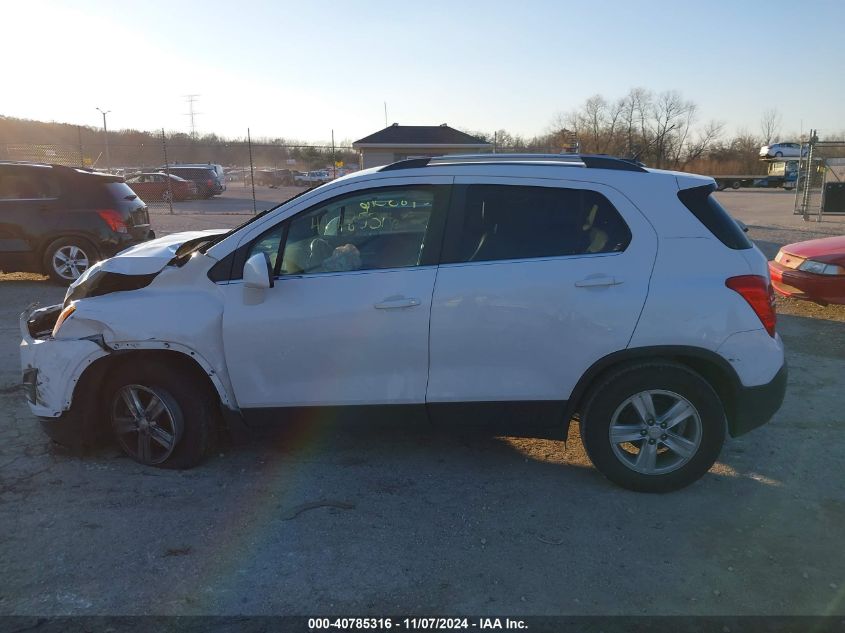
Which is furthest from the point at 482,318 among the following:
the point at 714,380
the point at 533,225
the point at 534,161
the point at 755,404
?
the point at 755,404

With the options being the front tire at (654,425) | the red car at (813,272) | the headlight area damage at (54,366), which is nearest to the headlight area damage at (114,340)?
the headlight area damage at (54,366)

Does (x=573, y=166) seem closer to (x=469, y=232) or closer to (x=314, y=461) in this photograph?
(x=469, y=232)

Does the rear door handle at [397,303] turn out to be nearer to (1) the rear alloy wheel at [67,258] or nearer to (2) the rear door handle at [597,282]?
(2) the rear door handle at [597,282]

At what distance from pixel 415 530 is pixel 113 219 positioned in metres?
8.18

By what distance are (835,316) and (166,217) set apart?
20.7m

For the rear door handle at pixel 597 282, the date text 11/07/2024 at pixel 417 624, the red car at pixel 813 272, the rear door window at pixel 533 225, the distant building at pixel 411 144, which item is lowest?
the date text 11/07/2024 at pixel 417 624

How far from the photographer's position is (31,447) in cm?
431

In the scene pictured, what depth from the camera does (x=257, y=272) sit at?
11.3ft

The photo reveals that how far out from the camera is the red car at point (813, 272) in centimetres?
703

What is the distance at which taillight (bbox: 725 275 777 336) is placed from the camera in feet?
11.3

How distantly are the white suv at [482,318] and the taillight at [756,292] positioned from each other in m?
0.01

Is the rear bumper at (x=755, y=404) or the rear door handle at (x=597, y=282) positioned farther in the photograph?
the rear bumper at (x=755, y=404)

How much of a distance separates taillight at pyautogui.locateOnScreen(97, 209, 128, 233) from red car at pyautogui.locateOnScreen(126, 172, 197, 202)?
21.0 m

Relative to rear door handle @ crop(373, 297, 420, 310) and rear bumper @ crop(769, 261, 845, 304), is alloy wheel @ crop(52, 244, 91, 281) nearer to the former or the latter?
rear door handle @ crop(373, 297, 420, 310)
